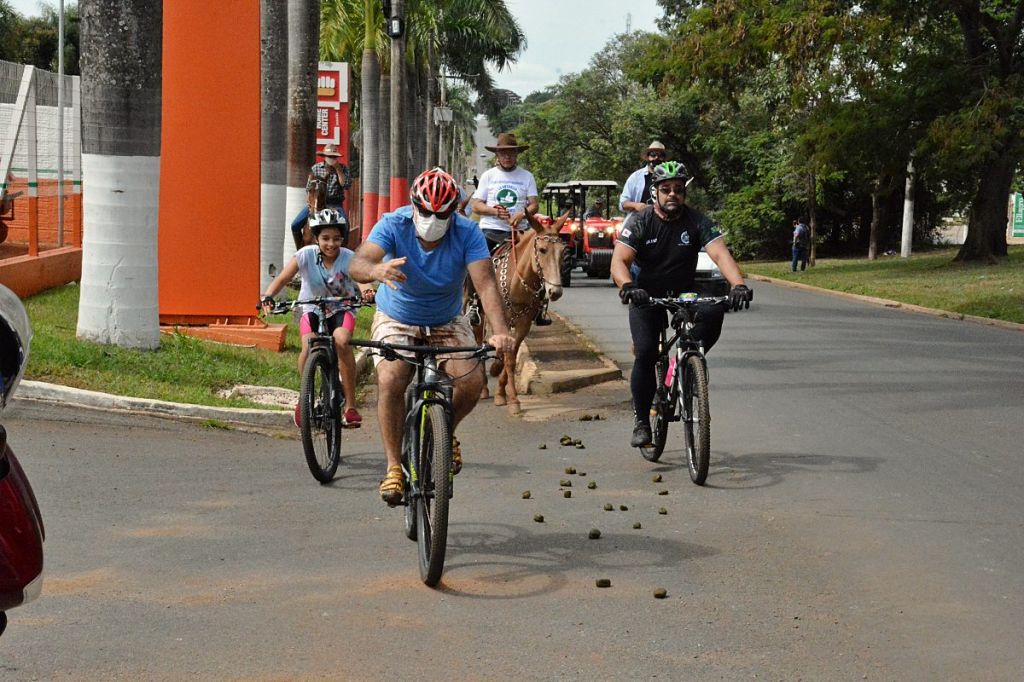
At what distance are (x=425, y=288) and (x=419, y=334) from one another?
25 cm

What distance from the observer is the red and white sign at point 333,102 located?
29.0 meters

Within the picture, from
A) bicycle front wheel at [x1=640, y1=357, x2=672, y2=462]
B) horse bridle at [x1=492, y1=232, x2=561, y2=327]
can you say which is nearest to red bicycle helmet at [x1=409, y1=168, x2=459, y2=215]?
bicycle front wheel at [x1=640, y1=357, x2=672, y2=462]

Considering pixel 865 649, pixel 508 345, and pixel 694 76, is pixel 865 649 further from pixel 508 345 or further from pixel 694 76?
pixel 694 76

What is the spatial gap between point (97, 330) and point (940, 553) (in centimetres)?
795

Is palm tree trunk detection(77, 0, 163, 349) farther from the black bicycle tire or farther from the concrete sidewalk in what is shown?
the black bicycle tire

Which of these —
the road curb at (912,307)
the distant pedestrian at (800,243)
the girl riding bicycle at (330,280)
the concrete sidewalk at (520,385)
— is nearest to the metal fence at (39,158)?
the concrete sidewalk at (520,385)

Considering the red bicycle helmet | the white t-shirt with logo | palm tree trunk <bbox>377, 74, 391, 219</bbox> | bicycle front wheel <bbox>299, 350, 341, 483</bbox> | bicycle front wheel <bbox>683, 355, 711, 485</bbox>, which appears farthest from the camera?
palm tree trunk <bbox>377, 74, 391, 219</bbox>

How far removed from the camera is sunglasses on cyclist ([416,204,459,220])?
6918 mm

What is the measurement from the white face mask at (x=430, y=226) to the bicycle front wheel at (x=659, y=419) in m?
2.95

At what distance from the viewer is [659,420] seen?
958cm

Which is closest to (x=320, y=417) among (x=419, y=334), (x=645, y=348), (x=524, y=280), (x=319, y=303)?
(x=319, y=303)

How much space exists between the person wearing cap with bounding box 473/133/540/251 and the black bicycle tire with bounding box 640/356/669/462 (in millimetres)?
4573

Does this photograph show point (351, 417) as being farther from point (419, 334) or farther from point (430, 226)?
point (430, 226)

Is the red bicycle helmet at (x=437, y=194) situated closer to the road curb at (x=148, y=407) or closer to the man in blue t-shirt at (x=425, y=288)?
the man in blue t-shirt at (x=425, y=288)
